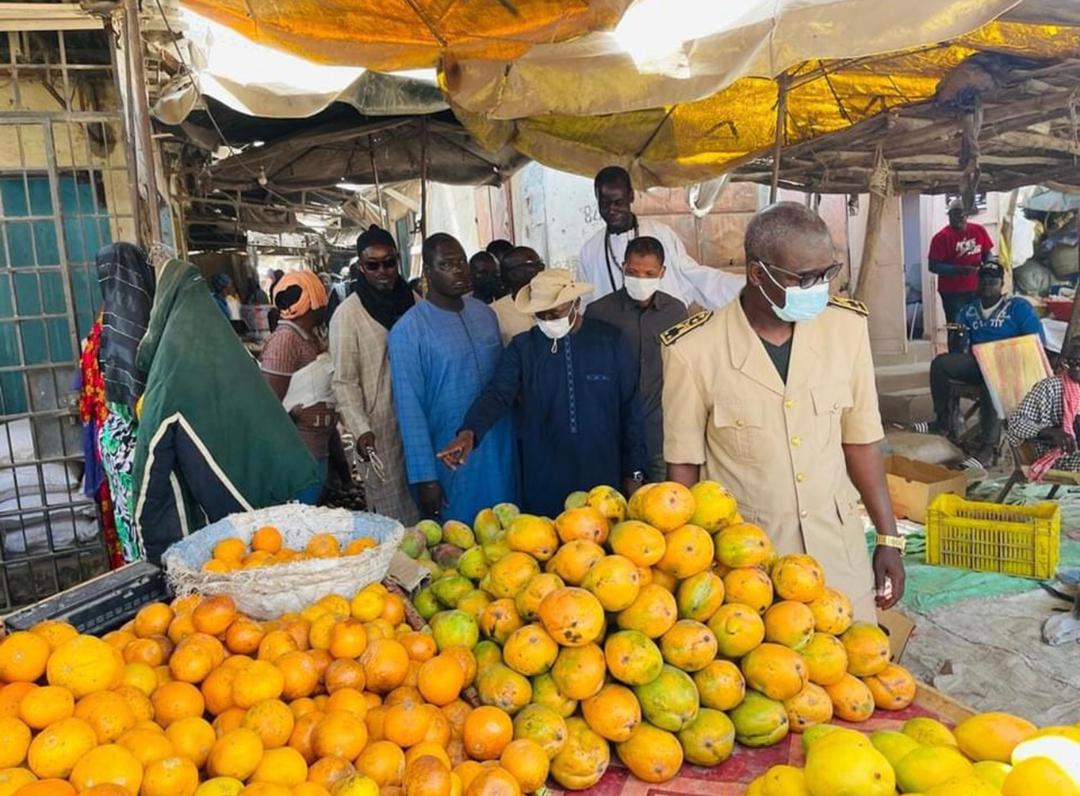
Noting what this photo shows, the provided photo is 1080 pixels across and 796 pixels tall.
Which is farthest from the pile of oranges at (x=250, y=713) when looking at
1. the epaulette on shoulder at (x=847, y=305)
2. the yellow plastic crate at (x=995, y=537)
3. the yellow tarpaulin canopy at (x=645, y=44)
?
the yellow plastic crate at (x=995, y=537)

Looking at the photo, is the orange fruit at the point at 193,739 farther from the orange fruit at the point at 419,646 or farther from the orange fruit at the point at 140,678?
the orange fruit at the point at 419,646

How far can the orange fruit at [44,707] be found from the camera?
4.81 feet

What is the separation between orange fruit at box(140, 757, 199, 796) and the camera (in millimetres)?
1313

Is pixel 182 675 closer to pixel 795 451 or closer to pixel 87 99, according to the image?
pixel 795 451

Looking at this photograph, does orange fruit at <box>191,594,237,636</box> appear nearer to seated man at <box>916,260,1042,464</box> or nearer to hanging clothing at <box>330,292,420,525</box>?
hanging clothing at <box>330,292,420,525</box>

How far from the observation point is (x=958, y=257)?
873cm

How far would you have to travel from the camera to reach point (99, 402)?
12.0 feet

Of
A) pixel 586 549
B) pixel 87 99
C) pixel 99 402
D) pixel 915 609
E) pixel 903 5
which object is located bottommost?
pixel 915 609

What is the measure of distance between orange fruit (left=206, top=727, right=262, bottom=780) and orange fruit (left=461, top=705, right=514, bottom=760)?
374mm

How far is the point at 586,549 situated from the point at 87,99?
452 centimetres

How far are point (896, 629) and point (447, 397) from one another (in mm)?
2157

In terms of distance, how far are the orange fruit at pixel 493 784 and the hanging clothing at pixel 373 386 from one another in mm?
2835

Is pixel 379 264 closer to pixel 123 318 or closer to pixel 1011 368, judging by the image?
pixel 123 318

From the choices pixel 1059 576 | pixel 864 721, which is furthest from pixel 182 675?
pixel 1059 576
